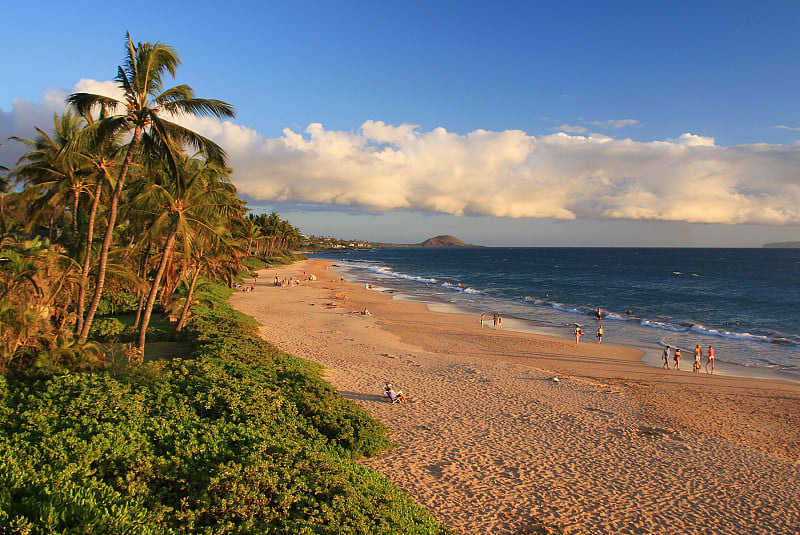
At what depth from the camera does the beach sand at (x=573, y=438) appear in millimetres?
7801

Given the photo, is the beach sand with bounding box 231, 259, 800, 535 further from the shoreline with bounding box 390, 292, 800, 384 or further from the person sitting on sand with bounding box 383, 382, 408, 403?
the shoreline with bounding box 390, 292, 800, 384

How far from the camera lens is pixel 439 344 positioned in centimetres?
2247

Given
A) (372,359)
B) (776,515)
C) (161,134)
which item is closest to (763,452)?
(776,515)

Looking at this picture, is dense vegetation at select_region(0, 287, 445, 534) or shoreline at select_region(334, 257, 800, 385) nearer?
dense vegetation at select_region(0, 287, 445, 534)

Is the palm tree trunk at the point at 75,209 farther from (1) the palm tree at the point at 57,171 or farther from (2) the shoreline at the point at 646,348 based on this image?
(2) the shoreline at the point at 646,348

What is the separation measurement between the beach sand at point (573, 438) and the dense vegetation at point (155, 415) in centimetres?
173

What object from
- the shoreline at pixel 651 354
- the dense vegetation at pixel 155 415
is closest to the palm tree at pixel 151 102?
the dense vegetation at pixel 155 415

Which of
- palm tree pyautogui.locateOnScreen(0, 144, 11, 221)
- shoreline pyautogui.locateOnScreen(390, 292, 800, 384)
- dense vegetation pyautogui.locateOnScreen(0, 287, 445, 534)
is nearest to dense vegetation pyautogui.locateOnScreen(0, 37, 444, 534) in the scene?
dense vegetation pyautogui.locateOnScreen(0, 287, 445, 534)

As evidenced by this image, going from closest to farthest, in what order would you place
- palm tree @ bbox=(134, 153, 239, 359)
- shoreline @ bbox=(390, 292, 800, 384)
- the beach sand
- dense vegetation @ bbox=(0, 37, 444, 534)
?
1. dense vegetation @ bbox=(0, 37, 444, 534)
2. the beach sand
3. palm tree @ bbox=(134, 153, 239, 359)
4. shoreline @ bbox=(390, 292, 800, 384)

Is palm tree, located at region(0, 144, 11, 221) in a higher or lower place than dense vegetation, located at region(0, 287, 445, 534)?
higher

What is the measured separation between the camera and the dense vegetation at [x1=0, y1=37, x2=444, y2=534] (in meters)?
5.03

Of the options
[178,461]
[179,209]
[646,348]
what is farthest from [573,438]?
[646,348]

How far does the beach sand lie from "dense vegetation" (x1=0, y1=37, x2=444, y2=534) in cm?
173

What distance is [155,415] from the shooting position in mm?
7219
